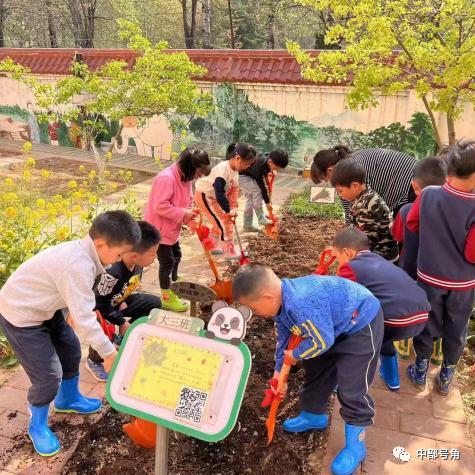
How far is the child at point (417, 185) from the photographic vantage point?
3.09 meters

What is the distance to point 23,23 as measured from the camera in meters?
25.7

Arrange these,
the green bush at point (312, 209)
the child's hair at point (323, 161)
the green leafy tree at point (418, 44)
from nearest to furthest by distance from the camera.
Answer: the child's hair at point (323, 161), the green leafy tree at point (418, 44), the green bush at point (312, 209)

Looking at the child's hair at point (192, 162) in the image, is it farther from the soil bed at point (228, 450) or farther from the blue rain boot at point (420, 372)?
the blue rain boot at point (420, 372)

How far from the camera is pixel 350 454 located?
249cm

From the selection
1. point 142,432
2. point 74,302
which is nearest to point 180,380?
point 74,302

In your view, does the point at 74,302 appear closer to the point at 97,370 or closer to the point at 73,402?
the point at 73,402

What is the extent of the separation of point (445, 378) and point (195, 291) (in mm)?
1775

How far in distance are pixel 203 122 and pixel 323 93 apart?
276cm

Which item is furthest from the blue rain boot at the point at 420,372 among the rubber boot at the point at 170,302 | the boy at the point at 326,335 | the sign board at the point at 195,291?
the rubber boot at the point at 170,302

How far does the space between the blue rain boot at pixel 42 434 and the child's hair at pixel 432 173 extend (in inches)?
107

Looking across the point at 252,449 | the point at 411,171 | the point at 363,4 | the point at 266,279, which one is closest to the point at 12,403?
the point at 252,449

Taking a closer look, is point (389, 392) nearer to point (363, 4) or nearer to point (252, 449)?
point (252, 449)

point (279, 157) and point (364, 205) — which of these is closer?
point (364, 205)

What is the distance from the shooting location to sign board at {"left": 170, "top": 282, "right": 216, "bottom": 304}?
2.78 metres
